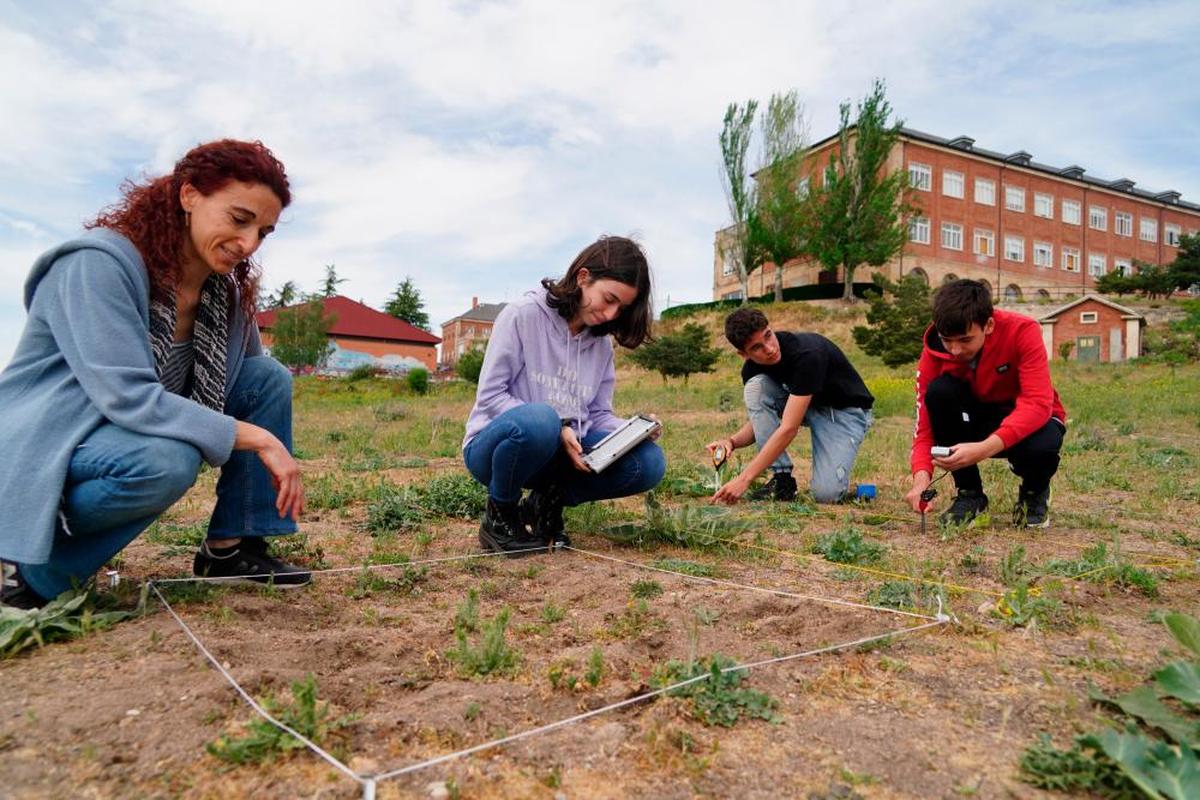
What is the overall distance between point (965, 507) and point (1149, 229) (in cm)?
5393

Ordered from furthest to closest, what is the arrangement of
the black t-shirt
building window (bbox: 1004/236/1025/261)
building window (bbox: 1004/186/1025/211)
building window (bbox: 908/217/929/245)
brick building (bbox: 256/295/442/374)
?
1. brick building (bbox: 256/295/442/374)
2. building window (bbox: 1004/236/1025/261)
3. building window (bbox: 1004/186/1025/211)
4. building window (bbox: 908/217/929/245)
5. the black t-shirt

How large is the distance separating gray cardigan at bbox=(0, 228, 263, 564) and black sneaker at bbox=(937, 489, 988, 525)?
3.12m

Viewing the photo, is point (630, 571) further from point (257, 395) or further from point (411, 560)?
point (257, 395)

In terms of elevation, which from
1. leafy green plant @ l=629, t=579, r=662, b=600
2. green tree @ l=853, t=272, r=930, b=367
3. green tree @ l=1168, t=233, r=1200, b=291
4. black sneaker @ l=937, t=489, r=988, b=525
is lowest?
leafy green plant @ l=629, t=579, r=662, b=600

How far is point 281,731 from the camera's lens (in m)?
1.44

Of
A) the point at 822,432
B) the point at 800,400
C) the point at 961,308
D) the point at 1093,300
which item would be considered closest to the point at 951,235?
the point at 1093,300

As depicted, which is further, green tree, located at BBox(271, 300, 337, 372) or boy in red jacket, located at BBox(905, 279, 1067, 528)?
green tree, located at BBox(271, 300, 337, 372)

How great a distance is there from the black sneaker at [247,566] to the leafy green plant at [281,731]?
1.06 metres

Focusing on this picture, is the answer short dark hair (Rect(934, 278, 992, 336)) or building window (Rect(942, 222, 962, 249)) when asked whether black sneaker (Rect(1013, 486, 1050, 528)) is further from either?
building window (Rect(942, 222, 962, 249))

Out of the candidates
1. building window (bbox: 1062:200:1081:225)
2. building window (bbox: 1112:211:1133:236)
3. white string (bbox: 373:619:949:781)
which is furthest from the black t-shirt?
building window (bbox: 1112:211:1133:236)

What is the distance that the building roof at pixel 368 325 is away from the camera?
4544cm

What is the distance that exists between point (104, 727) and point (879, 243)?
113ft

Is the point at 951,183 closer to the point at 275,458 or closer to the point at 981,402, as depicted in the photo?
the point at 981,402

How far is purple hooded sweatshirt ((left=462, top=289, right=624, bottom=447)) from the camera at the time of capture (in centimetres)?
310
